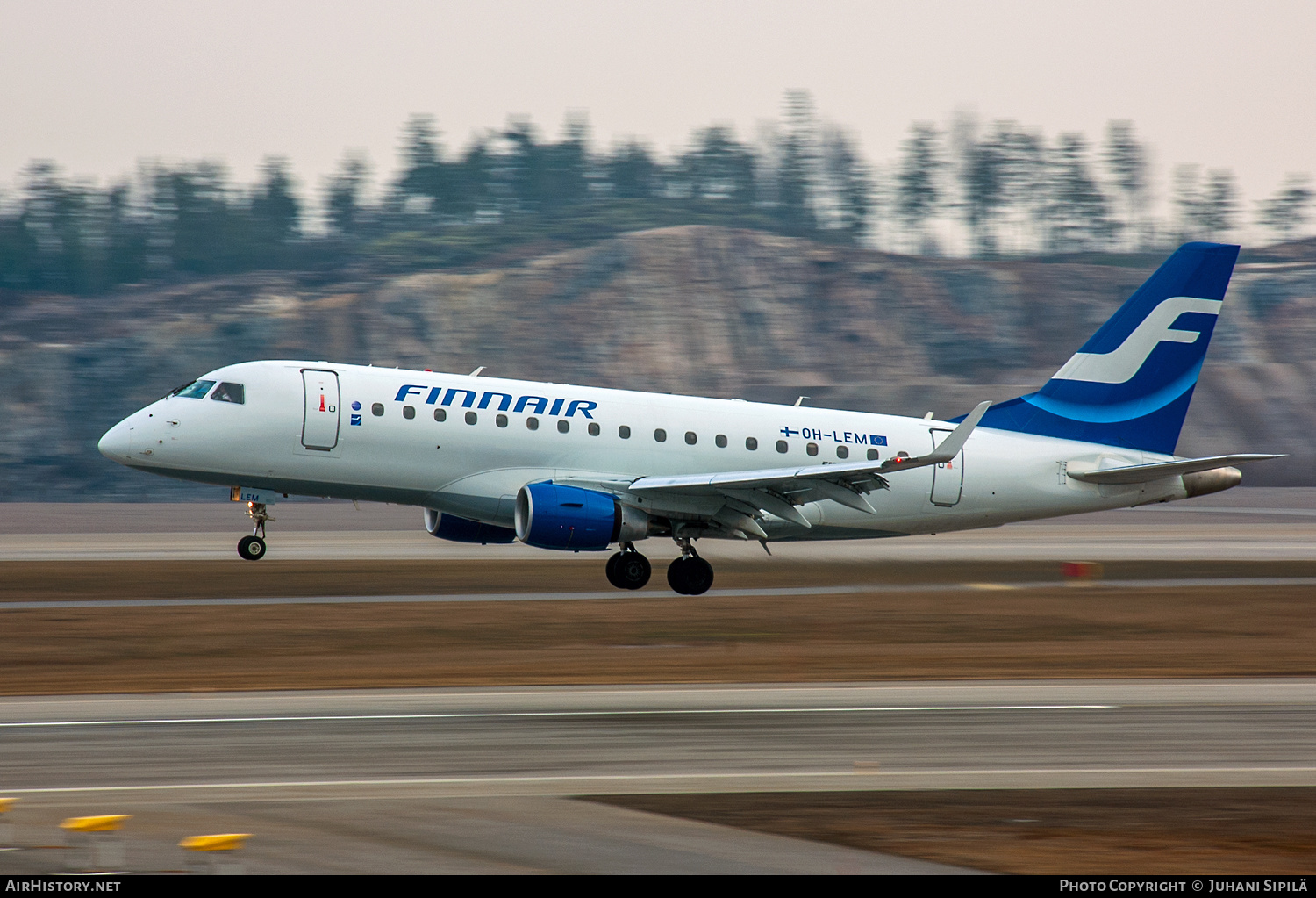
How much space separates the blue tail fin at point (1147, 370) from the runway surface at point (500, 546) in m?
6.54

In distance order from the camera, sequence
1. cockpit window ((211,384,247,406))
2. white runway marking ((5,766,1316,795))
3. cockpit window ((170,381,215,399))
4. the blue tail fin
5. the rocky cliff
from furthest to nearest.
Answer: the rocky cliff, the blue tail fin, cockpit window ((170,381,215,399)), cockpit window ((211,384,247,406)), white runway marking ((5,766,1316,795))

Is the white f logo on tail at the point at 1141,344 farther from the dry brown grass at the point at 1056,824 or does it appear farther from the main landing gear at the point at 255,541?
the dry brown grass at the point at 1056,824

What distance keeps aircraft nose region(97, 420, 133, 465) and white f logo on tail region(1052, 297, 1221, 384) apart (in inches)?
829

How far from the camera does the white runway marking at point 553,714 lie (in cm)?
1510

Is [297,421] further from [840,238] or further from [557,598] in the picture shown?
[840,238]

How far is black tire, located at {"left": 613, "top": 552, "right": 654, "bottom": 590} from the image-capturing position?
96.8ft

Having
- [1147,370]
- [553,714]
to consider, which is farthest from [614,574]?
[1147,370]

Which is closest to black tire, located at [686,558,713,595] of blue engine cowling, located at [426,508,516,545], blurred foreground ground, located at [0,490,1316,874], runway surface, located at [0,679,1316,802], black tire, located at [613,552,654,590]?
blurred foreground ground, located at [0,490,1316,874]

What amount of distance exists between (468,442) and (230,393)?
5.07 metres

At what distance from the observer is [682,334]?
119 m

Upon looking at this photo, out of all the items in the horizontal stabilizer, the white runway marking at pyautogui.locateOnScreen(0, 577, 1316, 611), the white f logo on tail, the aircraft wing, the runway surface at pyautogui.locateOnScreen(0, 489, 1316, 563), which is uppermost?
the white f logo on tail

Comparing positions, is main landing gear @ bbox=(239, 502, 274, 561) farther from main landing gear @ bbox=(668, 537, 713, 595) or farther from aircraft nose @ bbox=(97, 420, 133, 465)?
main landing gear @ bbox=(668, 537, 713, 595)

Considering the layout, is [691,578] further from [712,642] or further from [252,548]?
→ [252,548]
